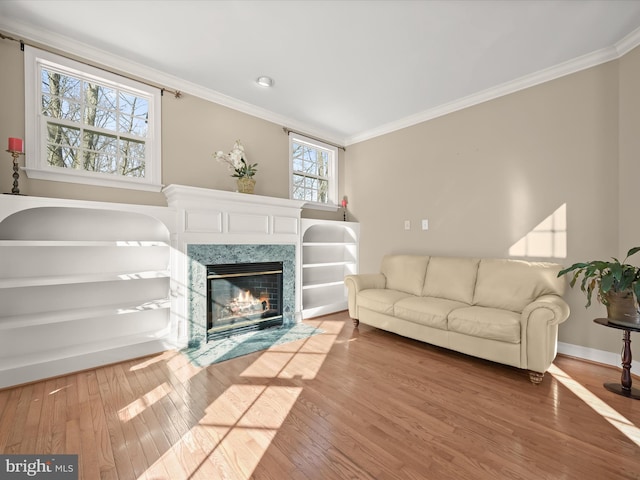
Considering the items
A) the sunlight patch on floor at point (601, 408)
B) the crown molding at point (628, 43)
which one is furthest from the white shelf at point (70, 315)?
the crown molding at point (628, 43)

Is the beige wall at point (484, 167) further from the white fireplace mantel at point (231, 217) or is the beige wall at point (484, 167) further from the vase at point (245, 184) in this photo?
the white fireplace mantel at point (231, 217)

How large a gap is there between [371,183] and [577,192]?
2598mm

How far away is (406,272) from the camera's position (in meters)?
3.86

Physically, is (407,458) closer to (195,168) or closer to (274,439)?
(274,439)

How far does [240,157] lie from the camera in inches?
139

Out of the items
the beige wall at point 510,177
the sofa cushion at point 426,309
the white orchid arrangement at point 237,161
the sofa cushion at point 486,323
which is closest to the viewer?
the sofa cushion at point 486,323

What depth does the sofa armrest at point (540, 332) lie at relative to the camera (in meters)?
2.29

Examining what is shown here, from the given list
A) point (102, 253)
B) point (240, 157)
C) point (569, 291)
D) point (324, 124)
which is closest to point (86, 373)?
point (102, 253)

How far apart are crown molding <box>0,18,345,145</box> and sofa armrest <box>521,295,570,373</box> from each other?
3760 millimetres

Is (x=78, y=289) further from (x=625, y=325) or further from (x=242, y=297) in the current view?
(x=625, y=325)

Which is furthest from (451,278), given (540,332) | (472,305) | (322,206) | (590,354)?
(322,206)

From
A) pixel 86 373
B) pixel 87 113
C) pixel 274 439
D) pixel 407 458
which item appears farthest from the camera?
pixel 87 113

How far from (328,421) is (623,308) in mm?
2337

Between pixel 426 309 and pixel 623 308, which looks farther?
pixel 426 309
